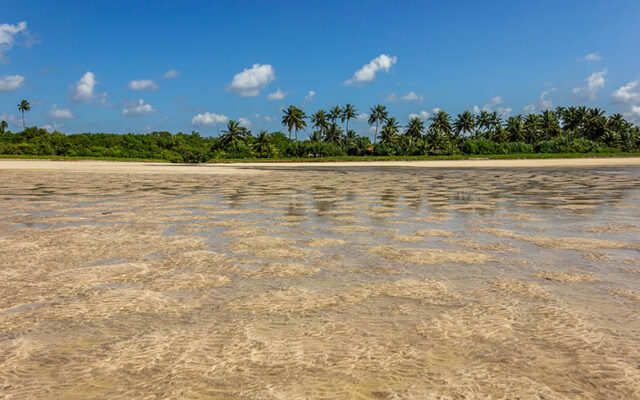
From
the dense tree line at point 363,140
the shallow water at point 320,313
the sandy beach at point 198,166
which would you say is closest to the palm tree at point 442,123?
the dense tree line at point 363,140

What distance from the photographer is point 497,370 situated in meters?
2.72

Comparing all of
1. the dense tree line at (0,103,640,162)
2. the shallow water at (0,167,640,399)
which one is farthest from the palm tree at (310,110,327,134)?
the shallow water at (0,167,640,399)

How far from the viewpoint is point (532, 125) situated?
106062 mm

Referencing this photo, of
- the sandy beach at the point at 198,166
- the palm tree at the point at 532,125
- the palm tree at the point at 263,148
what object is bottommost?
the sandy beach at the point at 198,166

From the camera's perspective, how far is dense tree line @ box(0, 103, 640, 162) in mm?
80250

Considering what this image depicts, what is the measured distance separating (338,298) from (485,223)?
571cm

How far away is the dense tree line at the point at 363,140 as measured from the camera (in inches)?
3159

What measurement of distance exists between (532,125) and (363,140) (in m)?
47.5

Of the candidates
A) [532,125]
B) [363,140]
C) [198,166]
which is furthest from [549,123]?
[198,166]

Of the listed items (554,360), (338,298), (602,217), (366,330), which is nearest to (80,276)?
(338,298)

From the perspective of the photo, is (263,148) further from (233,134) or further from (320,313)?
(320,313)

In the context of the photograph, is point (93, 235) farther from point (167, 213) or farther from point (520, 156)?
point (520, 156)

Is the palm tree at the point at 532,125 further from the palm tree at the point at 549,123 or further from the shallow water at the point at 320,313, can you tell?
the shallow water at the point at 320,313

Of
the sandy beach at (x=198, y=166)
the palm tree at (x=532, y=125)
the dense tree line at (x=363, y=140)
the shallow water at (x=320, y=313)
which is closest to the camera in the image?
the shallow water at (x=320, y=313)
